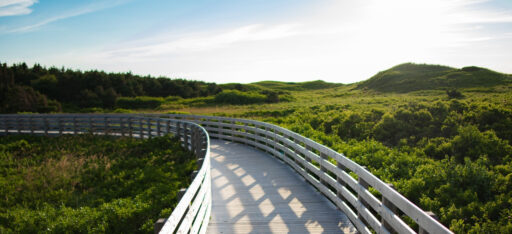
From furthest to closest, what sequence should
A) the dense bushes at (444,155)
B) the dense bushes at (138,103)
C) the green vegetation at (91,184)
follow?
the dense bushes at (138,103), the green vegetation at (91,184), the dense bushes at (444,155)

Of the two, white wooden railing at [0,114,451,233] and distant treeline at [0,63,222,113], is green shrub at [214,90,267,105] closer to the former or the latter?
distant treeline at [0,63,222,113]

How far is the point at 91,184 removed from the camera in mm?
10641

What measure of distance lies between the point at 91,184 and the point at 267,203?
253 inches

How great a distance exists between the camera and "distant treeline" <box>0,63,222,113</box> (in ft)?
152

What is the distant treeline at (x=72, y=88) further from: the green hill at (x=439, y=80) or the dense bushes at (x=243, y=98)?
the green hill at (x=439, y=80)

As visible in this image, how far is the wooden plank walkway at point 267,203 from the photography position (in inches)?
236

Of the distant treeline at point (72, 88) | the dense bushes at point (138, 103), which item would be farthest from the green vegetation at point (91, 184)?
the dense bushes at point (138, 103)

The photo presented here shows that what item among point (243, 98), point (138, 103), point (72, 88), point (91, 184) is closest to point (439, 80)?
point (243, 98)

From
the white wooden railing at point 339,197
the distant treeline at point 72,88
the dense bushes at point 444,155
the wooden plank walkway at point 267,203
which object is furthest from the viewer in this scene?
the distant treeline at point 72,88

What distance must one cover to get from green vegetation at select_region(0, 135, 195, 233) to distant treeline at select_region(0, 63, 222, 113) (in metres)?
33.6

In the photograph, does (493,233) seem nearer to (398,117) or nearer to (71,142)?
(398,117)

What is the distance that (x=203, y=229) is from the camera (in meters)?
5.56

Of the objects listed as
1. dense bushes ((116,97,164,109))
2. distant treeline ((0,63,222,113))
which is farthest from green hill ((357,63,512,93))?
dense bushes ((116,97,164,109))

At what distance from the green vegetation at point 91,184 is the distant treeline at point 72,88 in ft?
110
